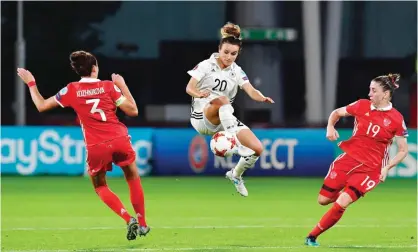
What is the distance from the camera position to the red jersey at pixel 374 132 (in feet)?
42.3

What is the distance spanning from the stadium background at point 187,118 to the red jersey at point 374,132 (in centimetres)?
99

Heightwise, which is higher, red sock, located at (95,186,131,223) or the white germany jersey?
the white germany jersey

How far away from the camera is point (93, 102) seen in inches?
492

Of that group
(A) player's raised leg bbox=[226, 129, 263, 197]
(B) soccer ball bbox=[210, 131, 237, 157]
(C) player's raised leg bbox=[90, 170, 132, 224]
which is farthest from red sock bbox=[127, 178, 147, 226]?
(A) player's raised leg bbox=[226, 129, 263, 197]

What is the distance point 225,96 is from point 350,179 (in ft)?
6.57

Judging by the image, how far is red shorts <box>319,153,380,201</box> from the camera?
12.8 m

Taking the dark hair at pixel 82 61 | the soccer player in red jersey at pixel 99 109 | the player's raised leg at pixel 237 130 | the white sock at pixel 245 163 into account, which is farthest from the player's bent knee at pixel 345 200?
the dark hair at pixel 82 61

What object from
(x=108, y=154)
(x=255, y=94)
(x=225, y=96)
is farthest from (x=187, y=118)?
(x=108, y=154)

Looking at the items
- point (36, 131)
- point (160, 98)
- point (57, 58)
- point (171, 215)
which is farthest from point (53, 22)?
point (171, 215)

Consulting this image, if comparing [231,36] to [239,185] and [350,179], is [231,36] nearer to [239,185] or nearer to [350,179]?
[239,185]

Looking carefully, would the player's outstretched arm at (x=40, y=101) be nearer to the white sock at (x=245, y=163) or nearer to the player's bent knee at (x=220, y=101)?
the player's bent knee at (x=220, y=101)

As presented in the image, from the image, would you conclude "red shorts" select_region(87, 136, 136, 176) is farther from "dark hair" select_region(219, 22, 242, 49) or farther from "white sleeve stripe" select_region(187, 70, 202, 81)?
"dark hair" select_region(219, 22, 242, 49)

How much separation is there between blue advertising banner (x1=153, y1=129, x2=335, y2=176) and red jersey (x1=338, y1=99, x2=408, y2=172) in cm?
1102

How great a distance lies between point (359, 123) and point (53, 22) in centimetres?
2425
